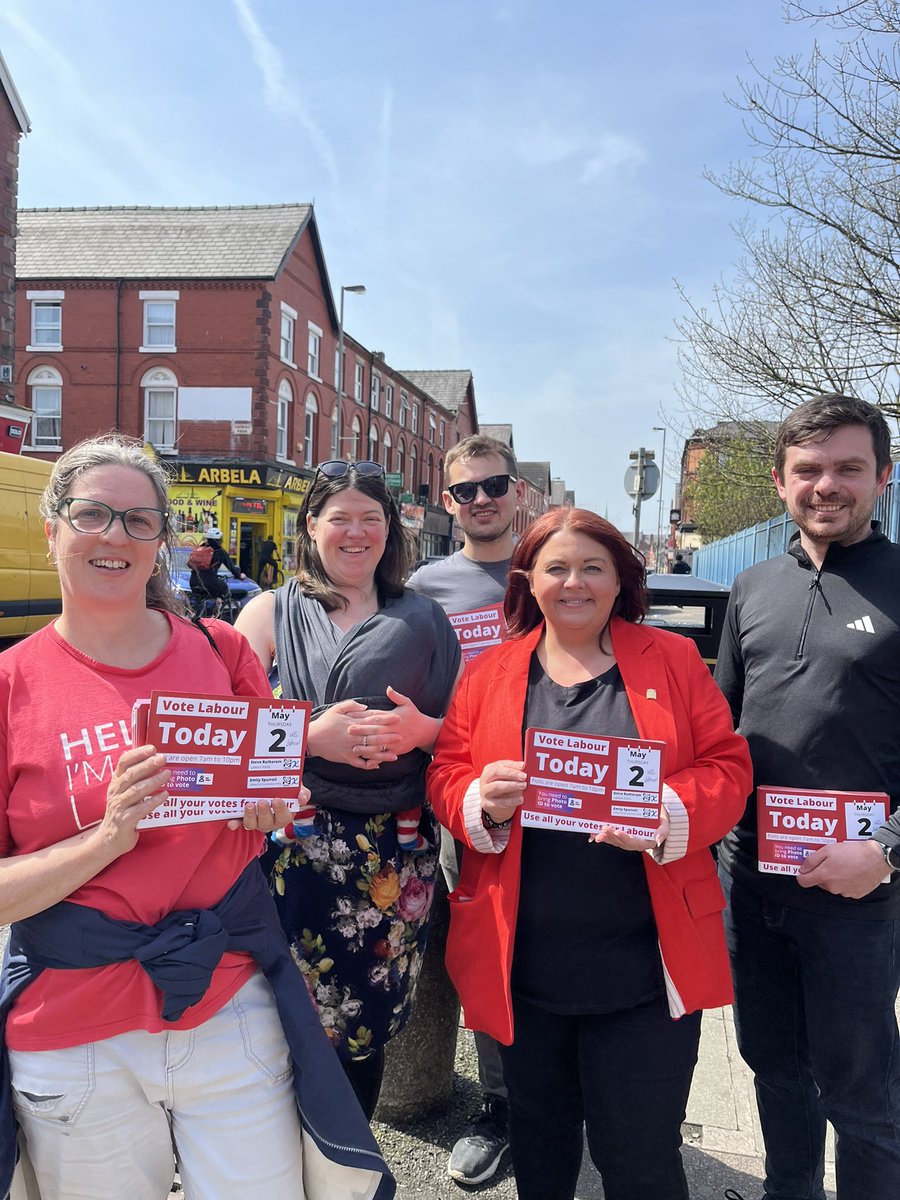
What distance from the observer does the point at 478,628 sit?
2.93 meters

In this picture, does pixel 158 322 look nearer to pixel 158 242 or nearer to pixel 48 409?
pixel 158 242

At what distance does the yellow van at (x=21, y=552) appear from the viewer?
927 centimetres

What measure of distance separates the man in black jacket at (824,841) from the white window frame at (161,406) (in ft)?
90.4

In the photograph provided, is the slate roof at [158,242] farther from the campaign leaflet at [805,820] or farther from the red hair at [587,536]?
the campaign leaflet at [805,820]

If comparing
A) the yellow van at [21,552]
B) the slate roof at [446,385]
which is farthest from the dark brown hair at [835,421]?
the slate roof at [446,385]

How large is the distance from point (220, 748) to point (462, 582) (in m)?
1.56

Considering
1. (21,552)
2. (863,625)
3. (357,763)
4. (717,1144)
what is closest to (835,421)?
(863,625)

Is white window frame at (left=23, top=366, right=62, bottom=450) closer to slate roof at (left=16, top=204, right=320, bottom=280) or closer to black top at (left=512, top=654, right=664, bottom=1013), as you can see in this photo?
slate roof at (left=16, top=204, right=320, bottom=280)

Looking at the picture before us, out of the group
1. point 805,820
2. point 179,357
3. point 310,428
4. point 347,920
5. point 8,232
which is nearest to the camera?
point 805,820

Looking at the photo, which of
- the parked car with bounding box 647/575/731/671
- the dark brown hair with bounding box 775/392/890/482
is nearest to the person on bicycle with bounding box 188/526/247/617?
the parked car with bounding box 647/575/731/671

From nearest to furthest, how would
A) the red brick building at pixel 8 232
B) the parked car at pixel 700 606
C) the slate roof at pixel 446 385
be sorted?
the parked car at pixel 700 606 < the red brick building at pixel 8 232 < the slate roof at pixel 446 385

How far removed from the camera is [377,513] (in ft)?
8.05

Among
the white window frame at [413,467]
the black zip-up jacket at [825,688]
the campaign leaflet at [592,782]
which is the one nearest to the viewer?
the campaign leaflet at [592,782]

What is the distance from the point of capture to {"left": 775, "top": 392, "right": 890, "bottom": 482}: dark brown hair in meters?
2.16
